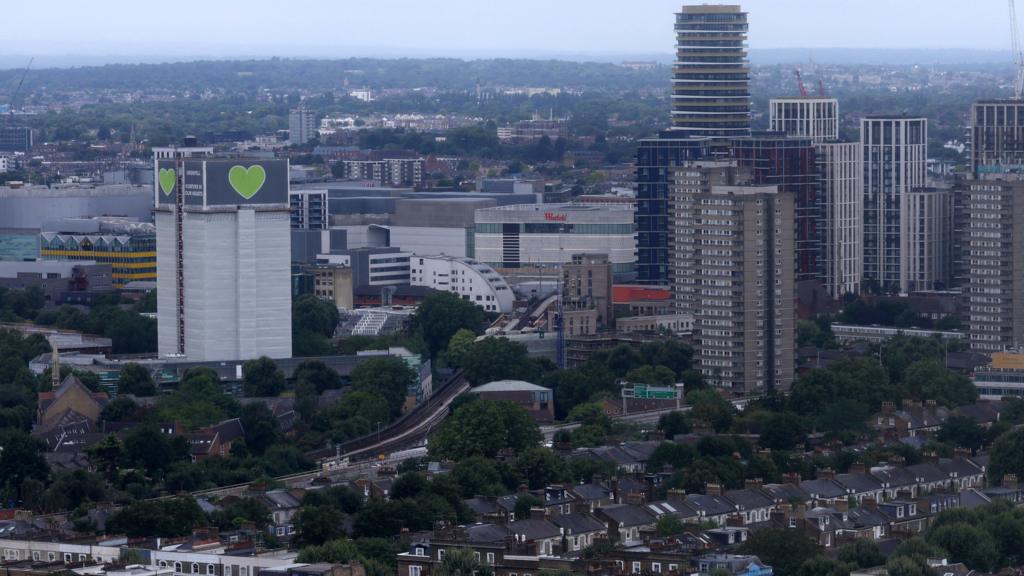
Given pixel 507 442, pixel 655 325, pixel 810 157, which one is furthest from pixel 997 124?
pixel 507 442

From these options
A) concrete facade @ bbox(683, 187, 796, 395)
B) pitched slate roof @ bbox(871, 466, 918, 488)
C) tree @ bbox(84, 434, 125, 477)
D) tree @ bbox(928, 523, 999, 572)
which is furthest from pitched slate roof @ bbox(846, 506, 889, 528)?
concrete facade @ bbox(683, 187, 796, 395)

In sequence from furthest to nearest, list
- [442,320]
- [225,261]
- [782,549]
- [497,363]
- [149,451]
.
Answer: [442,320] → [225,261] → [497,363] → [149,451] → [782,549]

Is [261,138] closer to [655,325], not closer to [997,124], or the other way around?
[997,124]

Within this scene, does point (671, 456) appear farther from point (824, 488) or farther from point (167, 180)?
point (167, 180)

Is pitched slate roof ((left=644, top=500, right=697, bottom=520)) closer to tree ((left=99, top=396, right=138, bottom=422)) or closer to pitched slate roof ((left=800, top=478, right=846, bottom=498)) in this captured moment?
pitched slate roof ((left=800, top=478, right=846, bottom=498))

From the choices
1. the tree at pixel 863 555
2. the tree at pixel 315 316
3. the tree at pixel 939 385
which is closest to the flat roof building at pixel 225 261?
the tree at pixel 315 316

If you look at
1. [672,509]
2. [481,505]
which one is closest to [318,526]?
[481,505]
